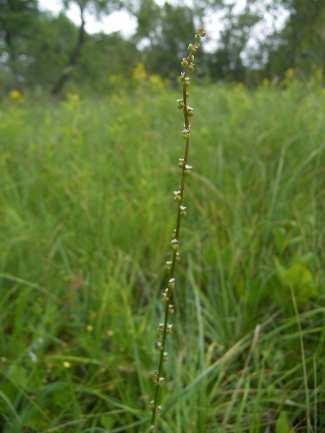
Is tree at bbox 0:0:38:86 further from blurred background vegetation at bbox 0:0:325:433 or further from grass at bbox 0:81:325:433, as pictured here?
grass at bbox 0:81:325:433

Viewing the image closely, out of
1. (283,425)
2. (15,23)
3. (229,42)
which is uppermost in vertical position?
(15,23)

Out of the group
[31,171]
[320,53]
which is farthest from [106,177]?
[320,53]

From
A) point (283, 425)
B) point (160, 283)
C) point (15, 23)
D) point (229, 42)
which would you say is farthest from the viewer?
point (15, 23)

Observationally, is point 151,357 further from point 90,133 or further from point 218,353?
point 90,133

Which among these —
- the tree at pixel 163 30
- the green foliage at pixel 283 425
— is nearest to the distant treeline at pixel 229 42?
the tree at pixel 163 30

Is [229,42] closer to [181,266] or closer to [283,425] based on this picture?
[181,266]

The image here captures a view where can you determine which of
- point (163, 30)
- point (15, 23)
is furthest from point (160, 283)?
point (15, 23)

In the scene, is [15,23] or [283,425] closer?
[283,425]

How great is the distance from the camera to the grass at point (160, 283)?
1.00m

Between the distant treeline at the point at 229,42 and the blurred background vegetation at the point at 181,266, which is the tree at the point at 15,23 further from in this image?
the blurred background vegetation at the point at 181,266

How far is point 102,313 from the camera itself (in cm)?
128

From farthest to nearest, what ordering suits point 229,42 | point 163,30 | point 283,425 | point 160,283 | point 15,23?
point 15,23
point 163,30
point 229,42
point 160,283
point 283,425

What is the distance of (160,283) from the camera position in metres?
1.49

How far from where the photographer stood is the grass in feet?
3.29
